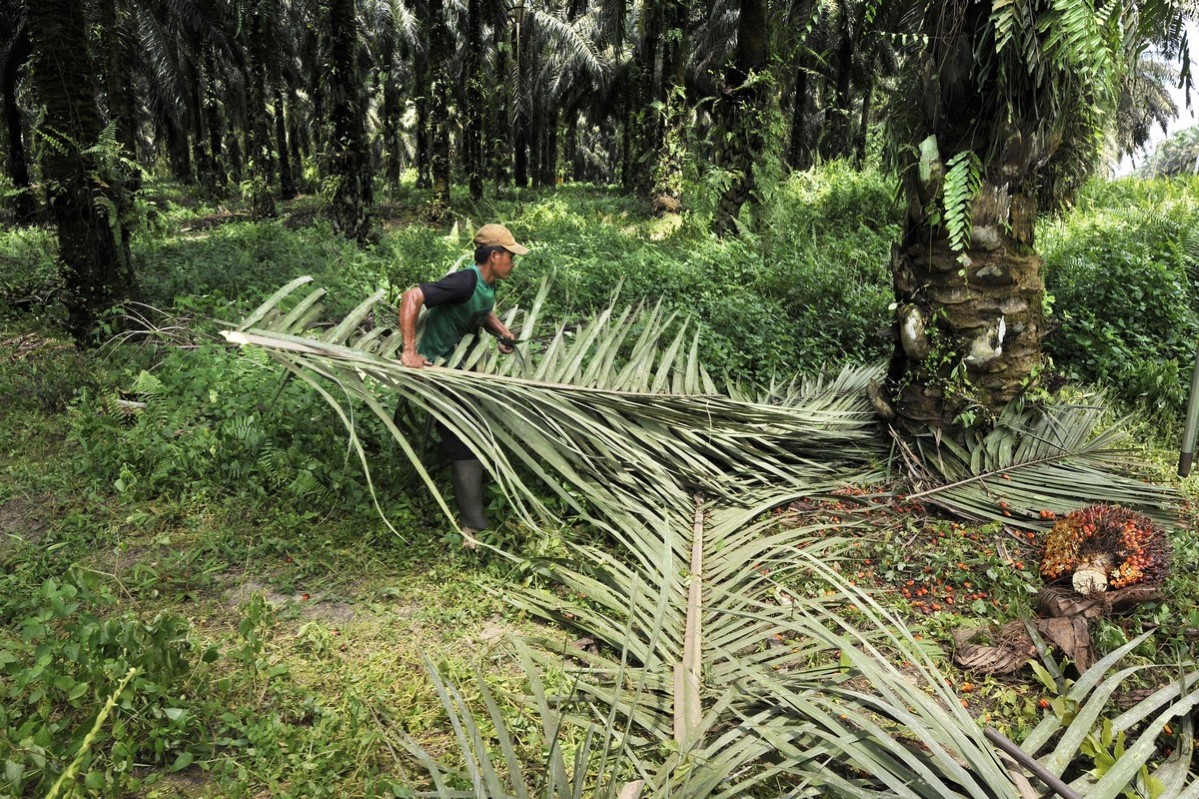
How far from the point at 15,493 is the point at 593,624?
3251mm

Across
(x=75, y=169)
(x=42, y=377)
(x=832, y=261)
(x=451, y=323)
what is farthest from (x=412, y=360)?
(x=832, y=261)

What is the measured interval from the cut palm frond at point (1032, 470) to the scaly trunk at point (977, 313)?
6.1 inches

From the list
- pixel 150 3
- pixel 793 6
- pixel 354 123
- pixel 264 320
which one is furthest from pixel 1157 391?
pixel 150 3

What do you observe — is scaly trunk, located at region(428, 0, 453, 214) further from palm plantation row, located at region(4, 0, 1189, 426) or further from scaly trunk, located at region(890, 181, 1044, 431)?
scaly trunk, located at region(890, 181, 1044, 431)

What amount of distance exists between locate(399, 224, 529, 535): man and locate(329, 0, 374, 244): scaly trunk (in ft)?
23.9

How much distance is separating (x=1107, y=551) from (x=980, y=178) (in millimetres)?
1858

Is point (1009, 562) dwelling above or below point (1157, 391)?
below

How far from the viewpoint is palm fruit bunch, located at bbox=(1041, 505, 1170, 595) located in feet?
10.1

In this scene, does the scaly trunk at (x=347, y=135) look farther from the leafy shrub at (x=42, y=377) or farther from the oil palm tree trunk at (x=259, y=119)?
the oil palm tree trunk at (x=259, y=119)

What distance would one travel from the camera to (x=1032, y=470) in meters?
3.81

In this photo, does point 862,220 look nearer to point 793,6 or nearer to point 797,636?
point 797,636

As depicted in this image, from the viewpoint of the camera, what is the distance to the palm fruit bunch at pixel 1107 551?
10.1 ft

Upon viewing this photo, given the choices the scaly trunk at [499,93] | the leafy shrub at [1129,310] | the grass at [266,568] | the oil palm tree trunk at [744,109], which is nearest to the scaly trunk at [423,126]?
the scaly trunk at [499,93]

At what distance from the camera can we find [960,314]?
3.96m
